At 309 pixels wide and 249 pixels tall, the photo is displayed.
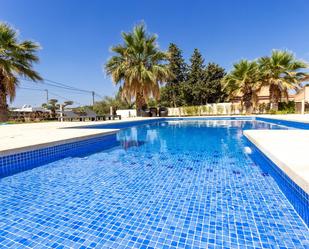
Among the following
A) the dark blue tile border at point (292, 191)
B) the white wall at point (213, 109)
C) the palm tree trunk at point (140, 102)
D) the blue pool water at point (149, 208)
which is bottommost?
the blue pool water at point (149, 208)

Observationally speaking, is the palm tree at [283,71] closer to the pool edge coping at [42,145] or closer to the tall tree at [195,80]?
the tall tree at [195,80]

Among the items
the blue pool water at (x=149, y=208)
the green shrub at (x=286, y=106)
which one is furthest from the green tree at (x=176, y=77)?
the blue pool water at (x=149, y=208)

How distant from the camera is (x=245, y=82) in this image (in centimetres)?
1756

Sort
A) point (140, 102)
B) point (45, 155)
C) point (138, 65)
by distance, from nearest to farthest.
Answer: point (45, 155), point (138, 65), point (140, 102)

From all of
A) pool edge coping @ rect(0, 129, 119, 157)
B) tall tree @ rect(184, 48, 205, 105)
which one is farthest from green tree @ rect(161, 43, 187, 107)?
pool edge coping @ rect(0, 129, 119, 157)

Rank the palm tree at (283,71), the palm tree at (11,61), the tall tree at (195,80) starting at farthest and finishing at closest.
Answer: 1. the tall tree at (195,80)
2. the palm tree at (283,71)
3. the palm tree at (11,61)

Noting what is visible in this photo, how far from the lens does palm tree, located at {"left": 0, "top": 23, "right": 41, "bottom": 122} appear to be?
11094 mm

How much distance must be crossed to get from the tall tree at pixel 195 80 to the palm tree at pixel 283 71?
7698 millimetres

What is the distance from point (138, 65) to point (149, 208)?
588 inches

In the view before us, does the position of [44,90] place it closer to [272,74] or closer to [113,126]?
[113,126]

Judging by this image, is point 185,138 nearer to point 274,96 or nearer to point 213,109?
point 274,96

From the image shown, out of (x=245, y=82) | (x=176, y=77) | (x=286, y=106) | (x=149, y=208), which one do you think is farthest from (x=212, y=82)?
(x=149, y=208)

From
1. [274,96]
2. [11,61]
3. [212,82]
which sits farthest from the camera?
[212,82]

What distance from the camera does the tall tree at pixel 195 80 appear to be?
23.2m
